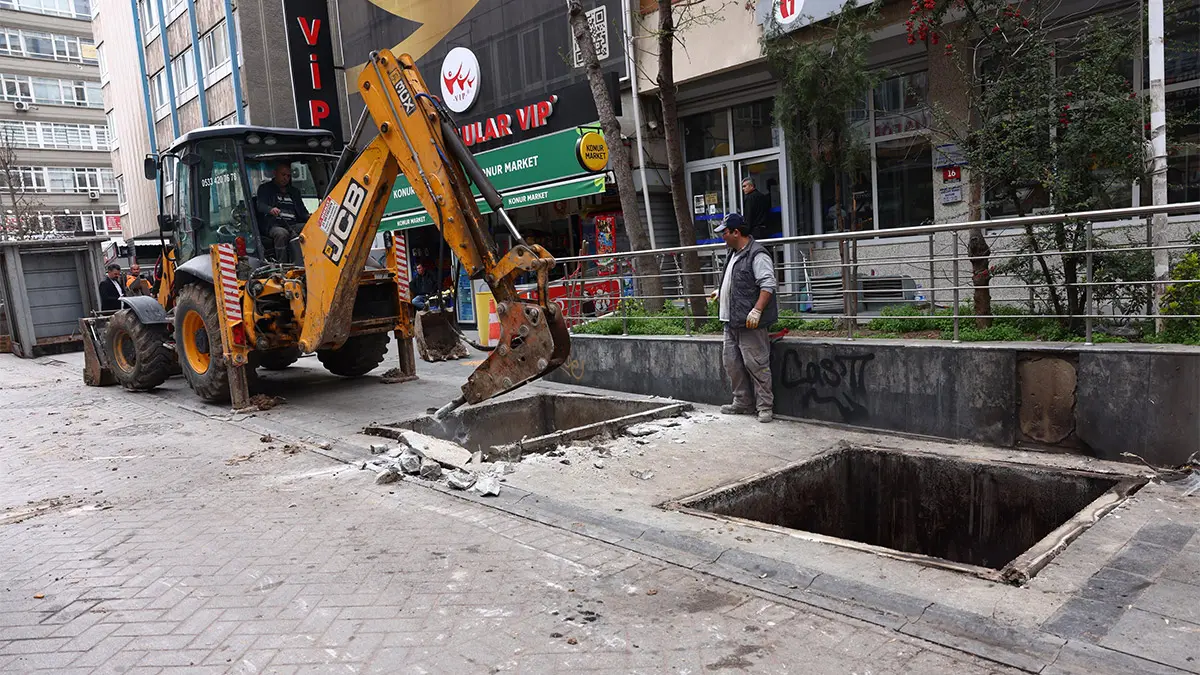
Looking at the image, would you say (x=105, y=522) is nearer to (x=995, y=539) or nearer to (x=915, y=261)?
(x=995, y=539)

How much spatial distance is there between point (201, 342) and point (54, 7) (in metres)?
53.0

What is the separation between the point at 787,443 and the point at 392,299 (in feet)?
18.4

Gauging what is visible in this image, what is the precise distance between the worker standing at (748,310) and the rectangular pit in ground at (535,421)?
2.86 ft

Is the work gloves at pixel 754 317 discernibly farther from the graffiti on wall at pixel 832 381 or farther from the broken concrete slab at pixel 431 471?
the broken concrete slab at pixel 431 471

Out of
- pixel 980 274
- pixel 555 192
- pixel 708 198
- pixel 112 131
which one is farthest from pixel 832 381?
pixel 112 131

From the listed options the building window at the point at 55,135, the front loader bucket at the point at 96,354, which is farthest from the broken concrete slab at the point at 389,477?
the building window at the point at 55,135

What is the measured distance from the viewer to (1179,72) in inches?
366

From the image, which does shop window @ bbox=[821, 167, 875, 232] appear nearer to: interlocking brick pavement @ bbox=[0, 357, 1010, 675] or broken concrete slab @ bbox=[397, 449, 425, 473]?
broken concrete slab @ bbox=[397, 449, 425, 473]

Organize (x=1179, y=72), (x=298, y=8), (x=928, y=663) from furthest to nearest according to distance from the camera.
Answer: (x=298, y=8) < (x=1179, y=72) < (x=928, y=663)

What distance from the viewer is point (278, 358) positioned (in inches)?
472

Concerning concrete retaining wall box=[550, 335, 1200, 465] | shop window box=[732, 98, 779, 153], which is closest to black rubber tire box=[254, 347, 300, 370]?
concrete retaining wall box=[550, 335, 1200, 465]

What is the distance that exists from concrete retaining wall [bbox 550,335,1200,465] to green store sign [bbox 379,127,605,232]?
6111 mm

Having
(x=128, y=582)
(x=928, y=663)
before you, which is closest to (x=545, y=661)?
(x=928, y=663)

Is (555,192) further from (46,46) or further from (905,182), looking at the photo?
(46,46)
